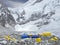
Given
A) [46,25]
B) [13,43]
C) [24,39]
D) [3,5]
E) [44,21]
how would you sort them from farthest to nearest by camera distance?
1. [44,21]
2. [46,25]
3. [3,5]
4. [24,39]
5. [13,43]

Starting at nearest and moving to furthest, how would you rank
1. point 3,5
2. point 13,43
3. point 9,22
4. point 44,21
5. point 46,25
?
point 13,43
point 9,22
point 3,5
point 46,25
point 44,21

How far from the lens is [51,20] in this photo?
633 feet

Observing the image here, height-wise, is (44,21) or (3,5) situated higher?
(3,5)

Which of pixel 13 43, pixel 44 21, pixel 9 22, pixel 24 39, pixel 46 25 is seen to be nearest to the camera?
pixel 13 43

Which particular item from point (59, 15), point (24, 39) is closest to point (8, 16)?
point (59, 15)

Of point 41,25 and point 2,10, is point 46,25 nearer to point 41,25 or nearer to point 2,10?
point 41,25

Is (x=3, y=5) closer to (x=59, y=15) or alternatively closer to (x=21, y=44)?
(x=59, y=15)

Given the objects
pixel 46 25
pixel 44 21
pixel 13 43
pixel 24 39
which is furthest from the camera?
pixel 44 21

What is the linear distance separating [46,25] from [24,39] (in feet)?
520

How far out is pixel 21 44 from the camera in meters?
22.7

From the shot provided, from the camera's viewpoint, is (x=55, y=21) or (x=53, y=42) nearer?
(x=53, y=42)

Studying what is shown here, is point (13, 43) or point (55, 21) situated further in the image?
point (55, 21)

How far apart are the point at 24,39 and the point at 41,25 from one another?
166 metres

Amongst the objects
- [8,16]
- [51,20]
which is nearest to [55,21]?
[51,20]
